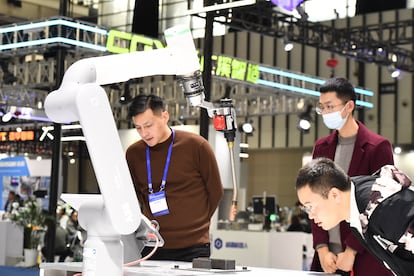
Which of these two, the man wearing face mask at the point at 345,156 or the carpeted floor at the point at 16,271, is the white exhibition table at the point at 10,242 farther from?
the man wearing face mask at the point at 345,156

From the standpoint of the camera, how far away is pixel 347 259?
3.05 meters

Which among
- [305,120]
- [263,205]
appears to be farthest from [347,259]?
[305,120]

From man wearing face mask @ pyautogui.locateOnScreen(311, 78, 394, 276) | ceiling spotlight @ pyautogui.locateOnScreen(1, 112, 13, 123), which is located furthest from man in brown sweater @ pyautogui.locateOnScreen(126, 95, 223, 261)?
ceiling spotlight @ pyautogui.locateOnScreen(1, 112, 13, 123)

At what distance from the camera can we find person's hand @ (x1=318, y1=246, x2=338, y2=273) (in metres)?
3.13

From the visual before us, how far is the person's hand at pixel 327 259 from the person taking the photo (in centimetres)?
313

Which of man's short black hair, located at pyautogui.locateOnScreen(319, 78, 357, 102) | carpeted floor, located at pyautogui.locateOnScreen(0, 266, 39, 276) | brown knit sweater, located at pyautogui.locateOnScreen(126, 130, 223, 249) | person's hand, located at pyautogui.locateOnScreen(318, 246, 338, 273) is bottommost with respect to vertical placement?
carpeted floor, located at pyautogui.locateOnScreen(0, 266, 39, 276)

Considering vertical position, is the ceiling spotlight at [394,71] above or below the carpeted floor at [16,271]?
above

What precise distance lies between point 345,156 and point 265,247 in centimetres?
883

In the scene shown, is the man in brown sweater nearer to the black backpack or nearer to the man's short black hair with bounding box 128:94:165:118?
the man's short black hair with bounding box 128:94:165:118

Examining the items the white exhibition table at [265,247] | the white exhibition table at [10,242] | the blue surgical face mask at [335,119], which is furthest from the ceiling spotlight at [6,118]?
the blue surgical face mask at [335,119]

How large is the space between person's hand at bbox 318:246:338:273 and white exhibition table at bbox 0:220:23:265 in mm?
5800

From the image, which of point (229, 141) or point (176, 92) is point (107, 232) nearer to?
point (229, 141)

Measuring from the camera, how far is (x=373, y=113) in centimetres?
2186

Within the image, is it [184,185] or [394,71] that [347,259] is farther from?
[394,71]
